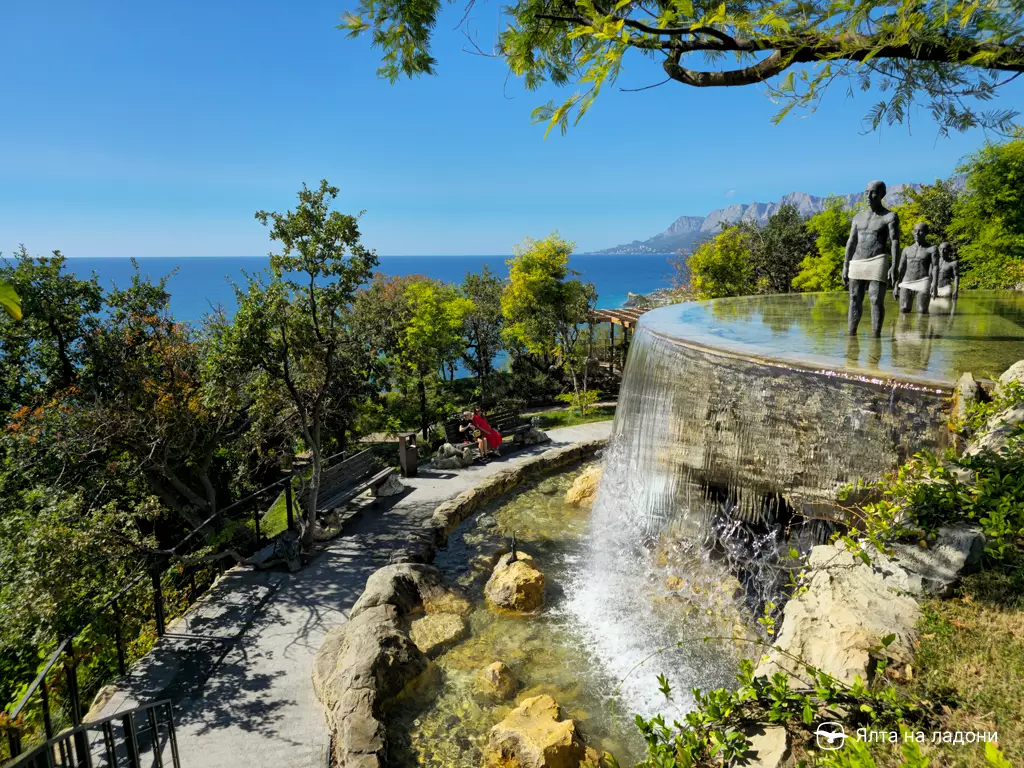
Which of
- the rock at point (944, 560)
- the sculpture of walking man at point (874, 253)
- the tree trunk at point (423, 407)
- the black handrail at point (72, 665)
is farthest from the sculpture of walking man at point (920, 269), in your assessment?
the tree trunk at point (423, 407)

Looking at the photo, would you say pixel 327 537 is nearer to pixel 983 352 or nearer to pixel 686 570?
pixel 686 570

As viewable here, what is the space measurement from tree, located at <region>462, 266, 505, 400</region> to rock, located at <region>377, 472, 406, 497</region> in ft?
43.6

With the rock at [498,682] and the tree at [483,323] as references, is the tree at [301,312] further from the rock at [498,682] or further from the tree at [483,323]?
the tree at [483,323]

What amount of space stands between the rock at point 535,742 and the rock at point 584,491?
574 centimetres

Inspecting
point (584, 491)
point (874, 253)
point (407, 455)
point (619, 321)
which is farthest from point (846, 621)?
point (619, 321)

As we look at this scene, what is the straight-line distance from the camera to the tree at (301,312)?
7.60 metres

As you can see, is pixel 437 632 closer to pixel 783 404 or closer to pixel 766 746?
pixel 766 746

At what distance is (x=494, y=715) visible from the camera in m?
5.27

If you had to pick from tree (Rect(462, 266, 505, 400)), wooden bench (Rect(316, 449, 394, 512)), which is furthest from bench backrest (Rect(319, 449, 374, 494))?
tree (Rect(462, 266, 505, 400))

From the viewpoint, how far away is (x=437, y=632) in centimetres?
648

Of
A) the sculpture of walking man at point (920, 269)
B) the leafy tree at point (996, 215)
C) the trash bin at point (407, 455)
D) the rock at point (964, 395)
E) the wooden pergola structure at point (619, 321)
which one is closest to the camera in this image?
the rock at point (964, 395)

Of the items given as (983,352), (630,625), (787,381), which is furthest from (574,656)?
(983,352)

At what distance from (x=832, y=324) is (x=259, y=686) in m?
8.66

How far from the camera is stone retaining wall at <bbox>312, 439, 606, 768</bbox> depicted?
15.1 feet
